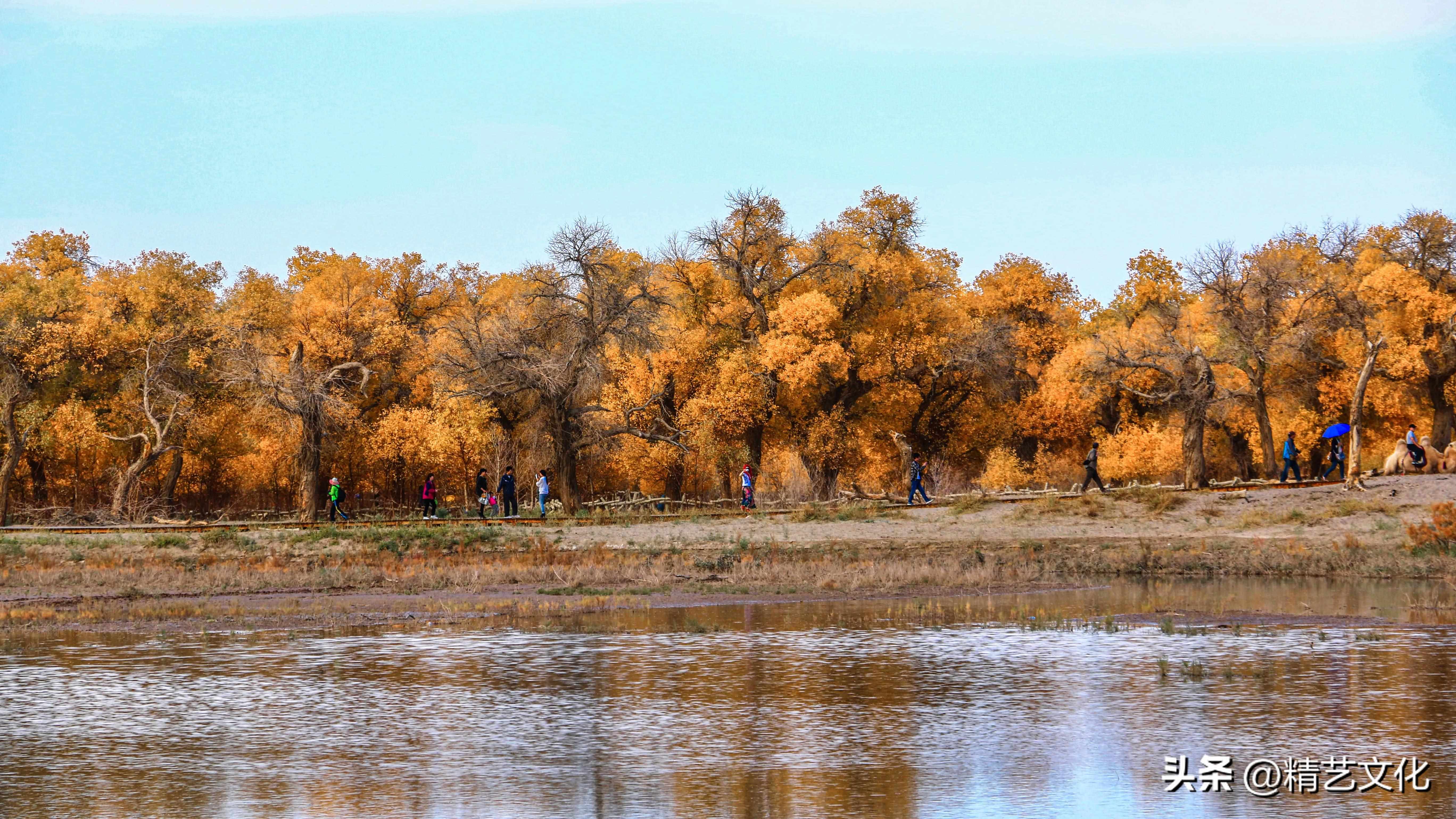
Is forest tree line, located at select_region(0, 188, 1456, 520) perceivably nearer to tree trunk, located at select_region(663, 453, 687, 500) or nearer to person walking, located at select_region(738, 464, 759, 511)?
tree trunk, located at select_region(663, 453, 687, 500)

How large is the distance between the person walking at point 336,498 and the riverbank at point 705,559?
4625 mm

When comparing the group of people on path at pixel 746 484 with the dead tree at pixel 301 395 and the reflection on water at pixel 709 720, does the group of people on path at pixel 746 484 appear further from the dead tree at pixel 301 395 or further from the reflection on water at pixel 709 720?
the reflection on water at pixel 709 720

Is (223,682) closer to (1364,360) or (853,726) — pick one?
(853,726)

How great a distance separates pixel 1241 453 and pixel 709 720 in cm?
5437

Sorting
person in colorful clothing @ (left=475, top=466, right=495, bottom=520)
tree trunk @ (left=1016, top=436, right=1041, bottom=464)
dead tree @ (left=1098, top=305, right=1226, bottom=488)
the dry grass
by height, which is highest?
dead tree @ (left=1098, top=305, right=1226, bottom=488)

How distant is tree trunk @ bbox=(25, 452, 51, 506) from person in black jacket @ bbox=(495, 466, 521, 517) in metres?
20.6

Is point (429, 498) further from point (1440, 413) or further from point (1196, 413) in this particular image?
point (1440, 413)

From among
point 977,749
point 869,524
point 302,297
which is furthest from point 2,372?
point 977,749

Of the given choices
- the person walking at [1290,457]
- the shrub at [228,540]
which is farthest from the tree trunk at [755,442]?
the shrub at [228,540]

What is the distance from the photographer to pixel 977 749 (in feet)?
39.9

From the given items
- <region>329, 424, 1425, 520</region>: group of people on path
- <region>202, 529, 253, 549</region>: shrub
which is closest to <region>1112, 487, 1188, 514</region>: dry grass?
<region>329, 424, 1425, 520</region>: group of people on path

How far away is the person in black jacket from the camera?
1779 inches

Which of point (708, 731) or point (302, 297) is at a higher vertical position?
point (302, 297)

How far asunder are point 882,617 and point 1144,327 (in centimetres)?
3986
